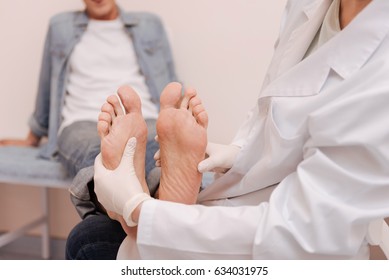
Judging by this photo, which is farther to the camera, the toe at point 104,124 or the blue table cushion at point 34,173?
the blue table cushion at point 34,173

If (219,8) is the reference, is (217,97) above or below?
below

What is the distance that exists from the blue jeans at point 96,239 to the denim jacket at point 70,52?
0.97 m

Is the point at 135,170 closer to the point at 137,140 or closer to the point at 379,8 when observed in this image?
the point at 137,140

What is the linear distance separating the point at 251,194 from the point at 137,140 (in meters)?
0.23

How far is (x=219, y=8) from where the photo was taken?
1965 mm

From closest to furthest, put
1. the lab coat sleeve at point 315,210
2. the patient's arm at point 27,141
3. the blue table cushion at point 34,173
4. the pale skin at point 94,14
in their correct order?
the lab coat sleeve at point 315,210 → the blue table cushion at point 34,173 → the pale skin at point 94,14 → the patient's arm at point 27,141

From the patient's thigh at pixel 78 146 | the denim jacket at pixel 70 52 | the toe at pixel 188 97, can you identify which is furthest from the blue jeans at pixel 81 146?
the toe at pixel 188 97

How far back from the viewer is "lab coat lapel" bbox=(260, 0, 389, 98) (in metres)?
0.74

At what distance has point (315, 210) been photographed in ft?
2.27

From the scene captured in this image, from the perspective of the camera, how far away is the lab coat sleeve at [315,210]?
69cm

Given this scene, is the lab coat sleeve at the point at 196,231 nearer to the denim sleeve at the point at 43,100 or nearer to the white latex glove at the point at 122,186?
the white latex glove at the point at 122,186

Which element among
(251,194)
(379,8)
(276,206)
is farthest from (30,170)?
(379,8)

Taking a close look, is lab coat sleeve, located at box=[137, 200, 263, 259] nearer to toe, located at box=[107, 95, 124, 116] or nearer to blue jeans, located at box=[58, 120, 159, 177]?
toe, located at box=[107, 95, 124, 116]
